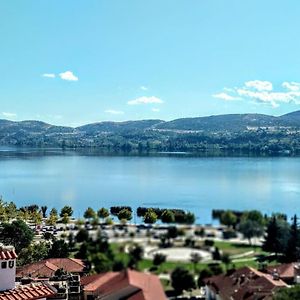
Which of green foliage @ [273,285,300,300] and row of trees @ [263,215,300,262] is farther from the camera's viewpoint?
green foliage @ [273,285,300,300]

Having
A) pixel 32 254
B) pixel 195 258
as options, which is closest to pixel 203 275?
pixel 195 258

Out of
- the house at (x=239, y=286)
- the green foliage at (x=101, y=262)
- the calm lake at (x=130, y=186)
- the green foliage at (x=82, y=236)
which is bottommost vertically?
the calm lake at (x=130, y=186)

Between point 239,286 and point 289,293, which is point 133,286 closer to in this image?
point 239,286

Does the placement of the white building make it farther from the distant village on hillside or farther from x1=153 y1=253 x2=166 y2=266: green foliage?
x1=153 y1=253 x2=166 y2=266: green foliage

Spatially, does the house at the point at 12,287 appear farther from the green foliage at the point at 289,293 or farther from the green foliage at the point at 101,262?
the green foliage at the point at 101,262

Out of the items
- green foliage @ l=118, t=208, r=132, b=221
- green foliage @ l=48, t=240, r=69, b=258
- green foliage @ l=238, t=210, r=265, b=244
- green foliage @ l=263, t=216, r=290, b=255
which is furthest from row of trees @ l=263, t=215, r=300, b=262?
green foliage @ l=48, t=240, r=69, b=258

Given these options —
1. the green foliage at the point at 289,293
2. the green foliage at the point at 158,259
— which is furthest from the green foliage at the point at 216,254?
the green foliage at the point at 289,293

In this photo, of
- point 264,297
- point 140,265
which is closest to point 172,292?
point 140,265
